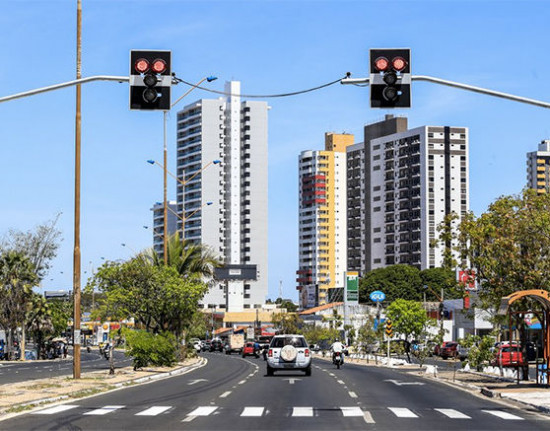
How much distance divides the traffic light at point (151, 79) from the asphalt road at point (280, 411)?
6.18 metres

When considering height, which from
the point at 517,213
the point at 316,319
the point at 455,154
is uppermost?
the point at 455,154

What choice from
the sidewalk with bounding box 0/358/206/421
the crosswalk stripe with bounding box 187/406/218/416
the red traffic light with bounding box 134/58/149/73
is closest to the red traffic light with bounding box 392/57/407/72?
the red traffic light with bounding box 134/58/149/73

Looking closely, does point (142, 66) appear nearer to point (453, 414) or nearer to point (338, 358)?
point (453, 414)

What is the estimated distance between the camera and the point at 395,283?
161 m

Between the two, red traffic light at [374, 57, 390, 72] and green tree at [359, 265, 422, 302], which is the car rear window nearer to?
red traffic light at [374, 57, 390, 72]

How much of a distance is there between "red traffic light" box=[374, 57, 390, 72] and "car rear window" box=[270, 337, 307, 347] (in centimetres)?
2582

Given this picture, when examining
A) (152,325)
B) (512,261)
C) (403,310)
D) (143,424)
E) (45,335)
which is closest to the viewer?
(143,424)

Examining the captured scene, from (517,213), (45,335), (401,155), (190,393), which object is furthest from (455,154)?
(190,393)

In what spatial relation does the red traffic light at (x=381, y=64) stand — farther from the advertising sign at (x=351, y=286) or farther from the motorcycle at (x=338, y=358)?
the advertising sign at (x=351, y=286)

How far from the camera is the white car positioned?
4250 cm

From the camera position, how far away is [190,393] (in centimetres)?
2969

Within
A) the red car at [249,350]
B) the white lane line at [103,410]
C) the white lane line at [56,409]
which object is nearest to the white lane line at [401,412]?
the white lane line at [103,410]

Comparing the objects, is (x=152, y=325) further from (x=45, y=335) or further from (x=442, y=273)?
(x=442, y=273)

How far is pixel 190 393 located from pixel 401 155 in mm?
160821
